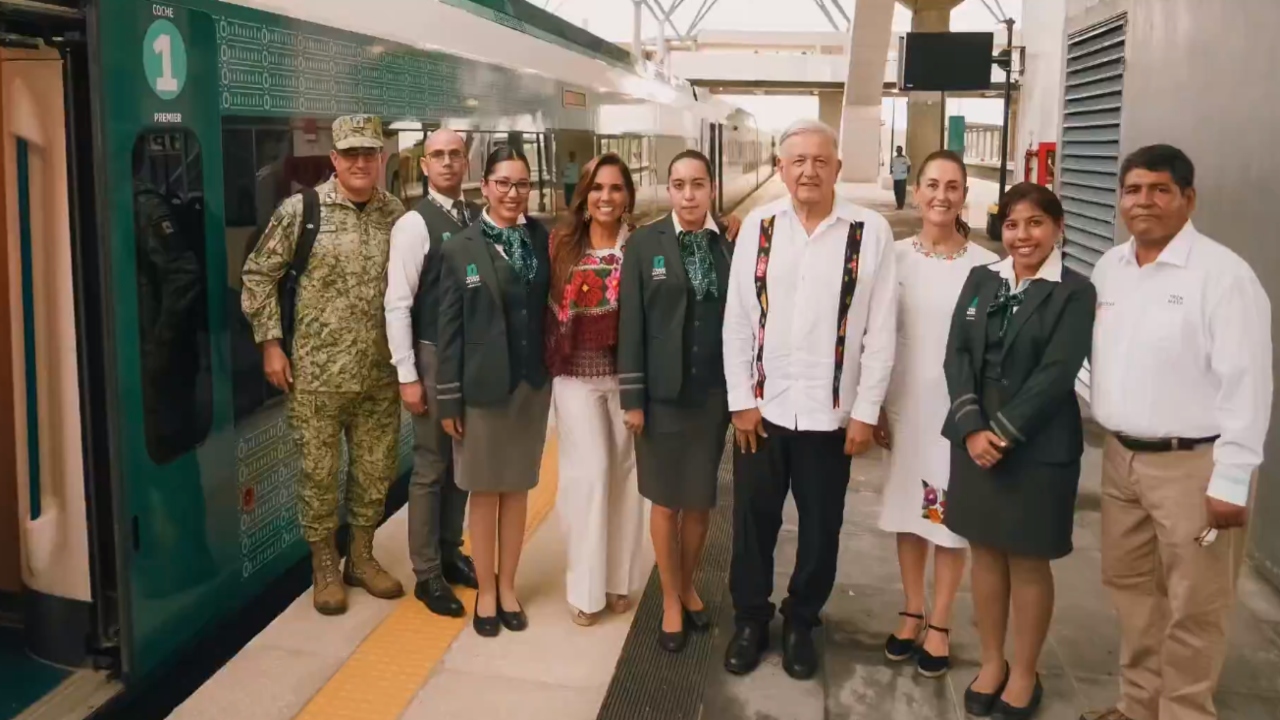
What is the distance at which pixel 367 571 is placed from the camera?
429 cm

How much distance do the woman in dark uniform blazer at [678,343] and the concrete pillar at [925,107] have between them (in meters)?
22.0

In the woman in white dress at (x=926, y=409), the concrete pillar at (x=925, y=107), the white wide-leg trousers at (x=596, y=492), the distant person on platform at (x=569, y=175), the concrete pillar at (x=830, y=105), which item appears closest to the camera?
the woman in white dress at (x=926, y=409)

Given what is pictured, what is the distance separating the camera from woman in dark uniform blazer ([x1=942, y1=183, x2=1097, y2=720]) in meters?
2.99

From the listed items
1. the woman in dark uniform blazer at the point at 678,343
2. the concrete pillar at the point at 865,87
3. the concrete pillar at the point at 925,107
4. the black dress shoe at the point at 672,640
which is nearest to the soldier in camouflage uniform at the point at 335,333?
the woman in dark uniform blazer at the point at 678,343

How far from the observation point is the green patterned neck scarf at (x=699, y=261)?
357 centimetres

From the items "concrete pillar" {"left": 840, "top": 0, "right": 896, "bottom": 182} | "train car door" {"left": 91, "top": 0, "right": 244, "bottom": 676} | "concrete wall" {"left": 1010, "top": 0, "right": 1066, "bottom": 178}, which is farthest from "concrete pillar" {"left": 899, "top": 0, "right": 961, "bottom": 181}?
"train car door" {"left": 91, "top": 0, "right": 244, "bottom": 676}

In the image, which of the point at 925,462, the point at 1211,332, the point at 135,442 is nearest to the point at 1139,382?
the point at 1211,332

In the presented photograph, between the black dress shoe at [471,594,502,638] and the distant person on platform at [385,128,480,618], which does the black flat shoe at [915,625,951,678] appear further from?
the distant person on platform at [385,128,480,618]

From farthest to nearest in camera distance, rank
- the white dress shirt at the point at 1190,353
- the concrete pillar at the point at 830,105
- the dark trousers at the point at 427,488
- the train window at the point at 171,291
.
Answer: the concrete pillar at the point at 830,105
the dark trousers at the point at 427,488
the train window at the point at 171,291
the white dress shirt at the point at 1190,353

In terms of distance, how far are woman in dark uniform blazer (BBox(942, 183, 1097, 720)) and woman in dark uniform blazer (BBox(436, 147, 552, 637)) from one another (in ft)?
4.60

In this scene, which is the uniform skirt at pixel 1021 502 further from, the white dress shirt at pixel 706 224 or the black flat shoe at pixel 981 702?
the white dress shirt at pixel 706 224

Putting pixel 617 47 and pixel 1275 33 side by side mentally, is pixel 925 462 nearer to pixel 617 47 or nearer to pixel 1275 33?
pixel 1275 33

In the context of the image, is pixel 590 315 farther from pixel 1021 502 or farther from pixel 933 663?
pixel 933 663

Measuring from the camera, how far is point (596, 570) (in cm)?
400
